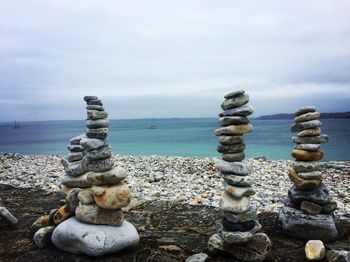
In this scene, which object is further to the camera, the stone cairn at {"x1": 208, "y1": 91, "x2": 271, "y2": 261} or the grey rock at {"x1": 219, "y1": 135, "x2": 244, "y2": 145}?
the grey rock at {"x1": 219, "y1": 135, "x2": 244, "y2": 145}

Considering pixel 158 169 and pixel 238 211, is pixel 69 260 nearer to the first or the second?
pixel 238 211

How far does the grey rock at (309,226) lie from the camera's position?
23.4ft

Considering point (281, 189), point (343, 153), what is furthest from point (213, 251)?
point (343, 153)

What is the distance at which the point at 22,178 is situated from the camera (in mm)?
16469

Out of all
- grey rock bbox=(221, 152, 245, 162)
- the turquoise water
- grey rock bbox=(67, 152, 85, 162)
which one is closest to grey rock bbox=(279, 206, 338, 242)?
grey rock bbox=(221, 152, 245, 162)

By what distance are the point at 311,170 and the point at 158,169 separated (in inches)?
426

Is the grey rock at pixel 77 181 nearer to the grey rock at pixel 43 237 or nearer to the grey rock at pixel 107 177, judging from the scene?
the grey rock at pixel 107 177

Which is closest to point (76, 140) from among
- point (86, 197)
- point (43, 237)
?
point (86, 197)

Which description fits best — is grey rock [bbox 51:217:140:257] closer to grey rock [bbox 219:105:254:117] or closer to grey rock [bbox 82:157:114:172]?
grey rock [bbox 82:157:114:172]

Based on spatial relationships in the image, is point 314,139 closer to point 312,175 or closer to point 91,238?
point 312,175

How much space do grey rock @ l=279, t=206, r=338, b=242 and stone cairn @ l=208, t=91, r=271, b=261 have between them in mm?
1183

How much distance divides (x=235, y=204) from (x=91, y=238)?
2.33 metres

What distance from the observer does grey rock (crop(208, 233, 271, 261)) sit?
244 inches

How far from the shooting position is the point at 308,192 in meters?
7.46
